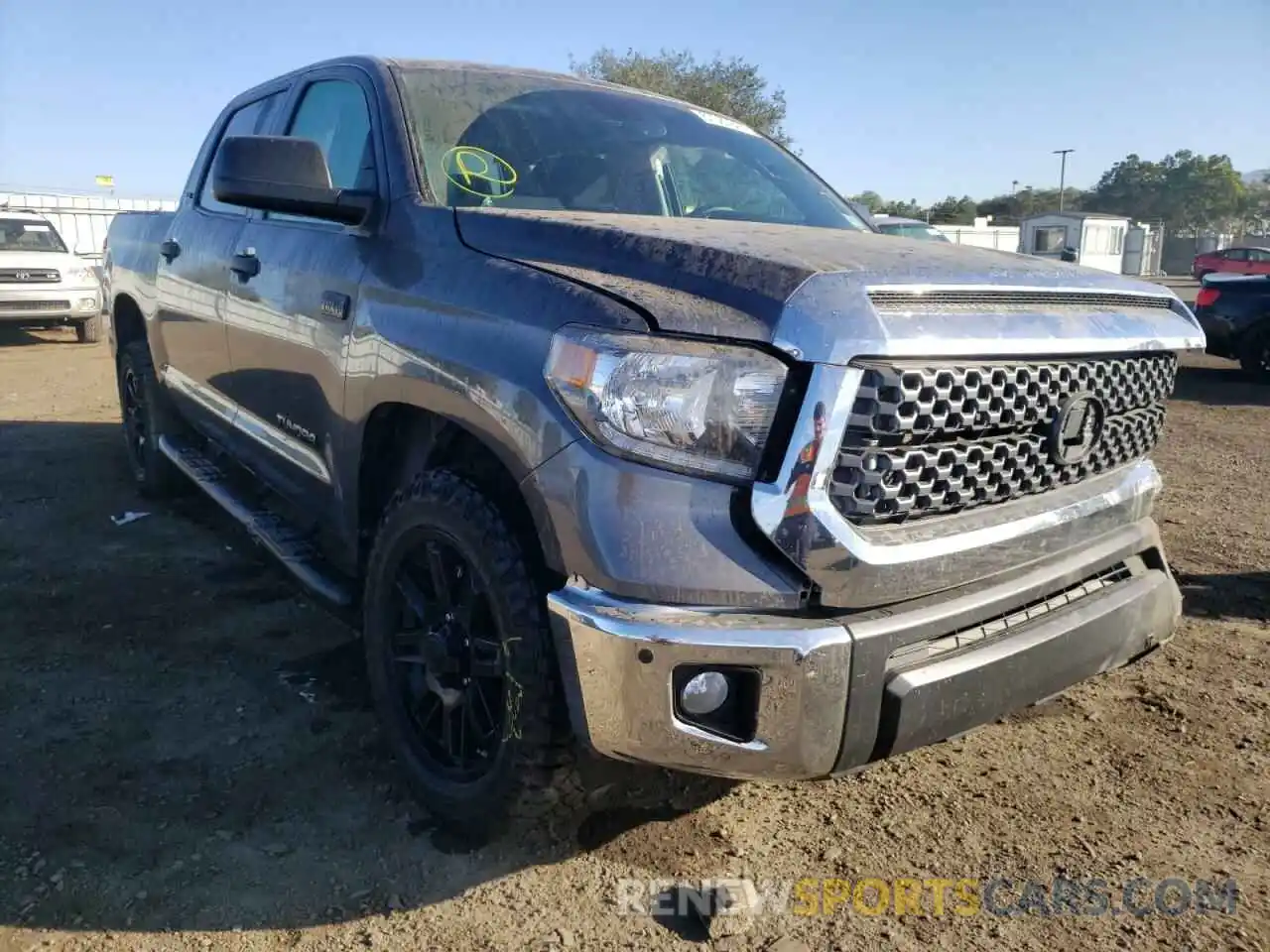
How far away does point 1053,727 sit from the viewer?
3.05m

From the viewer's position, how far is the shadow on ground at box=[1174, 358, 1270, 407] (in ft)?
32.0

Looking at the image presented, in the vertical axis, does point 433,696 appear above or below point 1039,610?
below

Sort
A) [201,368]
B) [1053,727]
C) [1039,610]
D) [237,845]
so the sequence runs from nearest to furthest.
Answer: [1039,610] → [237,845] → [1053,727] → [201,368]

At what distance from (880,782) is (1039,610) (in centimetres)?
80

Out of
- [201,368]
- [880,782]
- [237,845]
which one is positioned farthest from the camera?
[201,368]

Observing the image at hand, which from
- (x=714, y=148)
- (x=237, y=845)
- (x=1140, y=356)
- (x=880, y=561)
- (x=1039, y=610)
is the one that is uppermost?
(x=714, y=148)

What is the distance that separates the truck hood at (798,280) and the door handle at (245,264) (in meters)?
1.30

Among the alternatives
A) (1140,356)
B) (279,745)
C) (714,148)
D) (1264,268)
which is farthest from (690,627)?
(1264,268)

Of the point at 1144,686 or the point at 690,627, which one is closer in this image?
the point at 690,627

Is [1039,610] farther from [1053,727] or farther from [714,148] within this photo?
[714,148]

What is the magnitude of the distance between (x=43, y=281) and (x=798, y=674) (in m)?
14.4

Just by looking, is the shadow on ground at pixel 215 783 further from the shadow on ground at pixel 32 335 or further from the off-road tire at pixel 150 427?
the shadow on ground at pixel 32 335

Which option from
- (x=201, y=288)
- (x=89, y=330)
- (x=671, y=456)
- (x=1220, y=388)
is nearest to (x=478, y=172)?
(x=671, y=456)

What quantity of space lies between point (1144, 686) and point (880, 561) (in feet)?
6.56
